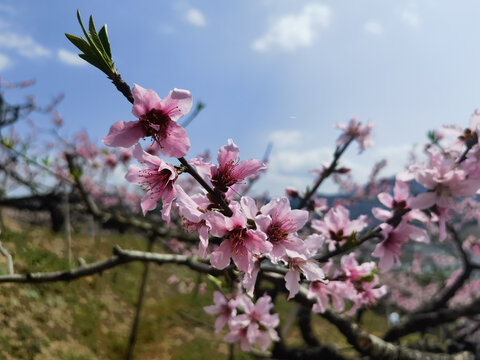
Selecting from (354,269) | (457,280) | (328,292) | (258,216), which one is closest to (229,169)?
(258,216)

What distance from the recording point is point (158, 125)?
978 mm

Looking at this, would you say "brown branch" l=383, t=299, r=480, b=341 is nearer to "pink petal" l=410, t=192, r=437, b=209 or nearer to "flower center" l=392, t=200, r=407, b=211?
"flower center" l=392, t=200, r=407, b=211

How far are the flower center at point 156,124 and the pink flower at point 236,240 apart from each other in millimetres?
300

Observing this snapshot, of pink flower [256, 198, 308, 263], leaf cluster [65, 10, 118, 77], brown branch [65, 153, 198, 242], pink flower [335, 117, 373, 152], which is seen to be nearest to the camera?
leaf cluster [65, 10, 118, 77]

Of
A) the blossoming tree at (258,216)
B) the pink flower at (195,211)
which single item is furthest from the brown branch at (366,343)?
the pink flower at (195,211)

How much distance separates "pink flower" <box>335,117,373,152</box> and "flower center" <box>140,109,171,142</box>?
2530 millimetres

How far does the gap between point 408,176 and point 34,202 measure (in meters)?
15.3

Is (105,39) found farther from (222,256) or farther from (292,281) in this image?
(292,281)

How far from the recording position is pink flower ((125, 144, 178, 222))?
1.06 metres

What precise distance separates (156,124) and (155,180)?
0.86 ft

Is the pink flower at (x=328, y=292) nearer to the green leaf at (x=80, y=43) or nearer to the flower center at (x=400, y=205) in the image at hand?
the flower center at (x=400, y=205)

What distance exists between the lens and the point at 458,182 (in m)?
1.49

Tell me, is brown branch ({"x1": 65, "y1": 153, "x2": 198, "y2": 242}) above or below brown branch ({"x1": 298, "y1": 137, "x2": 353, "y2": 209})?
below

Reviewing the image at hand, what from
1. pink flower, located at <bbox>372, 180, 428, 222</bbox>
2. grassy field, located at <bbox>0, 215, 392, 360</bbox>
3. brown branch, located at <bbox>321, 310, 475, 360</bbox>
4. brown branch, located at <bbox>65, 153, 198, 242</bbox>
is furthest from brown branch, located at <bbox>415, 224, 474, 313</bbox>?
brown branch, located at <bbox>65, 153, 198, 242</bbox>
